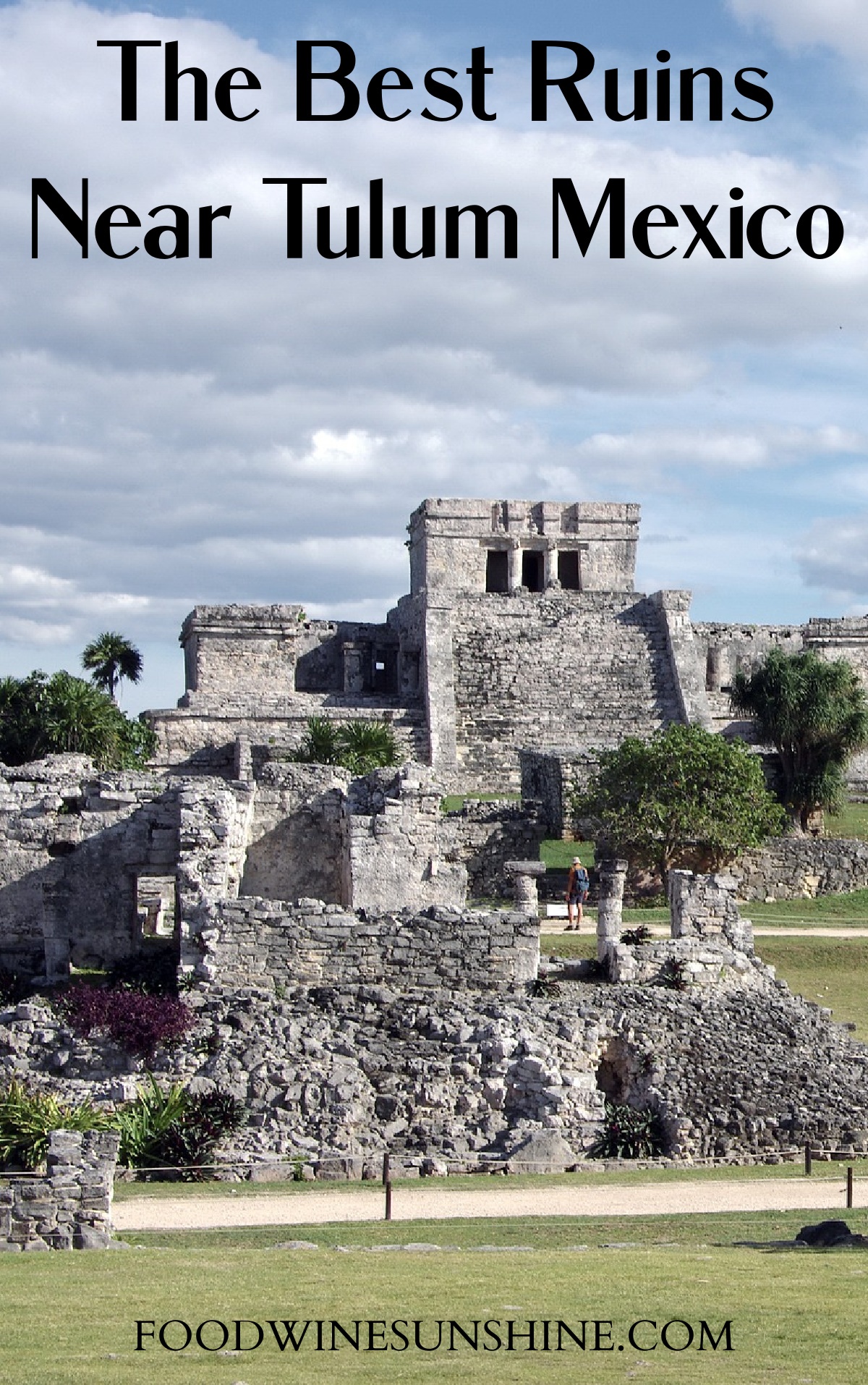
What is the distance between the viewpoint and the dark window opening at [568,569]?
62094 mm

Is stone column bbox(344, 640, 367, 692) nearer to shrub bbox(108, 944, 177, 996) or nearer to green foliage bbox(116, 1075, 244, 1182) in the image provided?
shrub bbox(108, 944, 177, 996)

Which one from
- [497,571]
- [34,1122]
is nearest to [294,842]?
[34,1122]

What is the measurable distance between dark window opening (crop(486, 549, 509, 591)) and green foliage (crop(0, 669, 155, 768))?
20099mm

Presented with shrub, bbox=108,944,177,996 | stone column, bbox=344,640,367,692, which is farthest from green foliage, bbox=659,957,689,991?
stone column, bbox=344,640,367,692

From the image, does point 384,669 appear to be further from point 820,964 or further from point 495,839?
point 820,964

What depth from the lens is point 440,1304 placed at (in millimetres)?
11078

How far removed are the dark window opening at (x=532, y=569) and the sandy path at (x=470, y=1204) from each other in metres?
45.9

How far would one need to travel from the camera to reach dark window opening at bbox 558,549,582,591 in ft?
204

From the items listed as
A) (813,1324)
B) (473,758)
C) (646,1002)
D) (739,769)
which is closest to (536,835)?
(739,769)

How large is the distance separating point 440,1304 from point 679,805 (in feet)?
73.0

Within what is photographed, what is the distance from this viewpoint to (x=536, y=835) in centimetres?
3622

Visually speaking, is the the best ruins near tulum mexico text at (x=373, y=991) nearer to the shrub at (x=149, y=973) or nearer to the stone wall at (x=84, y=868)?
the stone wall at (x=84, y=868)

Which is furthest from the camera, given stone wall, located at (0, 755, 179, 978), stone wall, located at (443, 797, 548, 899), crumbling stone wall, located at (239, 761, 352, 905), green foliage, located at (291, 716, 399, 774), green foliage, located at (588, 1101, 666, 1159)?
green foliage, located at (291, 716, 399, 774)

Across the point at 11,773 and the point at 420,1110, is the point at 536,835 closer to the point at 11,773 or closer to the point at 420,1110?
the point at 11,773
